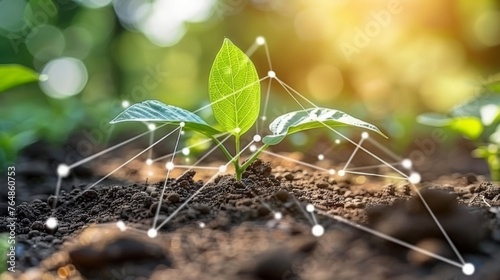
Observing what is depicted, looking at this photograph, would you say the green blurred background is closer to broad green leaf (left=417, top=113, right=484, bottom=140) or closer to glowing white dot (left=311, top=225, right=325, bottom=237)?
broad green leaf (left=417, top=113, right=484, bottom=140)

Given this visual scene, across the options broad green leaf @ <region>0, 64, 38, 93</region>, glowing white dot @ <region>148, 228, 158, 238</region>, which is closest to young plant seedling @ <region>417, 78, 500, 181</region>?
glowing white dot @ <region>148, 228, 158, 238</region>

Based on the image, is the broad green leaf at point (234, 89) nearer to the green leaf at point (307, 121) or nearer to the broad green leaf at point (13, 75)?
the green leaf at point (307, 121)

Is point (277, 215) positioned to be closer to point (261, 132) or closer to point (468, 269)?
point (468, 269)

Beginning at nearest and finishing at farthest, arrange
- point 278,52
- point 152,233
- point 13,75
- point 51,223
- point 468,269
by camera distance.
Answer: point 468,269 < point 152,233 < point 51,223 < point 13,75 < point 278,52

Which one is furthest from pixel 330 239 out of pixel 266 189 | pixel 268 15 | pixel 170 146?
pixel 268 15

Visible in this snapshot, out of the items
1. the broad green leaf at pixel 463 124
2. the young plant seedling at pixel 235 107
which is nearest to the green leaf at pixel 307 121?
the young plant seedling at pixel 235 107

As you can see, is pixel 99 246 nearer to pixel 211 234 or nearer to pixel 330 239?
pixel 211 234

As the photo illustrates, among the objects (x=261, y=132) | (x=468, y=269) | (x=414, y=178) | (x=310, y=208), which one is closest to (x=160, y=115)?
(x=310, y=208)
